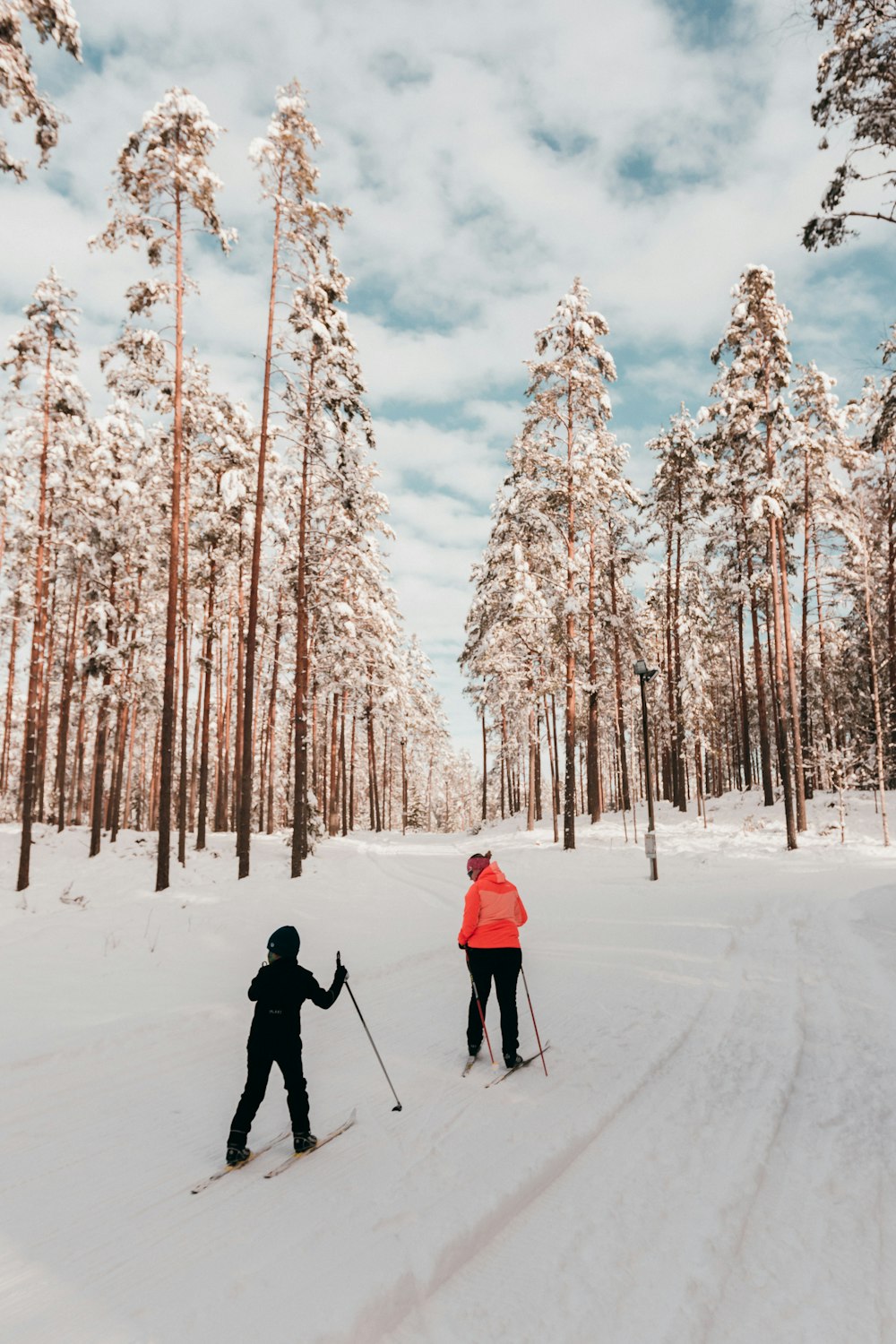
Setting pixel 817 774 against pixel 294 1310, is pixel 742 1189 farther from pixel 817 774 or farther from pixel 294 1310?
pixel 817 774

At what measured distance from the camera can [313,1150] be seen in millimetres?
4691

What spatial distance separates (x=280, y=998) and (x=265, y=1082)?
0.53 meters

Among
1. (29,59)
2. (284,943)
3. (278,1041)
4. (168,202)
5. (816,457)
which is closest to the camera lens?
(278,1041)

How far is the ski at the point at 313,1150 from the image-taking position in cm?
441

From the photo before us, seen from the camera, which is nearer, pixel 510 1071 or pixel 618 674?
pixel 510 1071

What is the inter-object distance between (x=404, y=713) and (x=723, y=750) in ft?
88.2

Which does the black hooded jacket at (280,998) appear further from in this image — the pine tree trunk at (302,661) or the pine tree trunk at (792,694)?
the pine tree trunk at (792,694)

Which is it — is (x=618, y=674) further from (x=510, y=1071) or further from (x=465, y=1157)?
(x=465, y=1157)

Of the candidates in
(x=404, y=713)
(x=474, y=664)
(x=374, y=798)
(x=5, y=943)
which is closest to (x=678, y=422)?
(x=474, y=664)

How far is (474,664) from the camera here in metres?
27.8

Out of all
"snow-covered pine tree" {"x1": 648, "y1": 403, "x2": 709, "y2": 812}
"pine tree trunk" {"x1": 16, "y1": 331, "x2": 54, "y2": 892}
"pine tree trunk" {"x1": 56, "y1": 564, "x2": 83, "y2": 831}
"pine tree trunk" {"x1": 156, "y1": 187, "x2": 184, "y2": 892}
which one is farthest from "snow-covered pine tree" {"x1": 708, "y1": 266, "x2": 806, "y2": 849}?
"pine tree trunk" {"x1": 56, "y1": 564, "x2": 83, "y2": 831}

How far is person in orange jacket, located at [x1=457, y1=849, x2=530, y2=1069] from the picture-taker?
636cm

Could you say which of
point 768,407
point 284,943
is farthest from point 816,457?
point 284,943

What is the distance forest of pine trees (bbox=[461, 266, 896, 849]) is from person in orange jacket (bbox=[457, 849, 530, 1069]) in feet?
45.1
